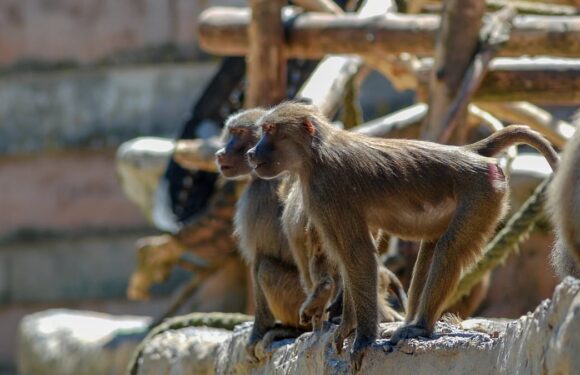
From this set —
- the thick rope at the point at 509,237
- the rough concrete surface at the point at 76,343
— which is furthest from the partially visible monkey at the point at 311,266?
the rough concrete surface at the point at 76,343

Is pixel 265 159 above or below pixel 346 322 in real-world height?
above

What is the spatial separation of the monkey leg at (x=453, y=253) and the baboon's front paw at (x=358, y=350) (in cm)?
10

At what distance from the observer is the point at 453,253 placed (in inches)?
180

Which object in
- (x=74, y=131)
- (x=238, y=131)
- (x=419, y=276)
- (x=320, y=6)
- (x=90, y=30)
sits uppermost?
(x=238, y=131)

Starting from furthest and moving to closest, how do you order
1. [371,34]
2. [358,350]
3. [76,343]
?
[76,343]
[371,34]
[358,350]

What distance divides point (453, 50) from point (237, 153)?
1.96 m

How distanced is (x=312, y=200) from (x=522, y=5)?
3758 millimetres

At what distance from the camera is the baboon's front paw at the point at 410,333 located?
14.6 feet

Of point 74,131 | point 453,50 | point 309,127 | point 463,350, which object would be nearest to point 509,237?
point 453,50

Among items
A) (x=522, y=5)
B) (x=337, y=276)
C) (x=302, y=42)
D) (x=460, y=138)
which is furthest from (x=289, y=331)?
(x=522, y=5)

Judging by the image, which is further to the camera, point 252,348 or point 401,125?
point 401,125

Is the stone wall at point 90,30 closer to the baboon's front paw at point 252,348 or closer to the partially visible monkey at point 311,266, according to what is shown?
the baboon's front paw at point 252,348

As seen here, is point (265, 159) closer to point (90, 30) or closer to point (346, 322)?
point (346, 322)

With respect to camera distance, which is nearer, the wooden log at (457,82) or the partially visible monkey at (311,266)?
the partially visible monkey at (311,266)
